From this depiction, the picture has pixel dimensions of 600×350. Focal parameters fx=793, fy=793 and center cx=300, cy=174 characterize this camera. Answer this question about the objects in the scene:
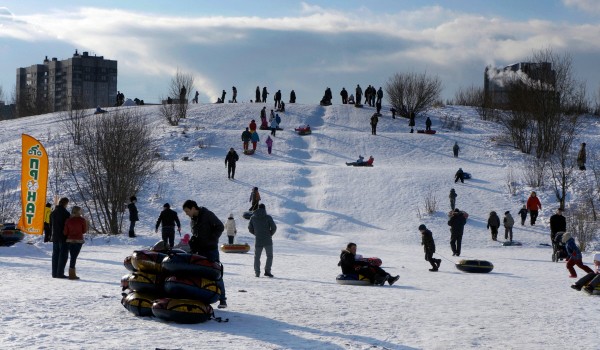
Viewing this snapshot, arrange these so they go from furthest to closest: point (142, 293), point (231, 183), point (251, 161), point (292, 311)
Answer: point (251, 161) → point (231, 183) → point (292, 311) → point (142, 293)

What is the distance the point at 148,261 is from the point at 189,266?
2.47 ft

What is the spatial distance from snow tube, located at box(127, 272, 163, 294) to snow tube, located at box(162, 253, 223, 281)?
262 millimetres

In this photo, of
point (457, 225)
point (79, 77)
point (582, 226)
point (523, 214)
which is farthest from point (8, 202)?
point (79, 77)

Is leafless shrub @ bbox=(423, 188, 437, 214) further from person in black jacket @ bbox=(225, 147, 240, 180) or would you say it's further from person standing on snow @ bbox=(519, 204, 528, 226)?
person in black jacket @ bbox=(225, 147, 240, 180)

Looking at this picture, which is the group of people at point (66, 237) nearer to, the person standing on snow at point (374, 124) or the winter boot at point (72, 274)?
the winter boot at point (72, 274)

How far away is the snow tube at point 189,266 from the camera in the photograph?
1040cm

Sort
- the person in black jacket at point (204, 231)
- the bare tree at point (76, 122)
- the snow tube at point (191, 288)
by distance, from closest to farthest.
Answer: the snow tube at point (191, 288) < the person in black jacket at point (204, 231) < the bare tree at point (76, 122)

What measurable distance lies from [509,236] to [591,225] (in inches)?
163

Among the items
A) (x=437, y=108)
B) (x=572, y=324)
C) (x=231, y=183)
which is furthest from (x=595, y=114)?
(x=572, y=324)

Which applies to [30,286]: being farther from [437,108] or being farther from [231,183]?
[437,108]

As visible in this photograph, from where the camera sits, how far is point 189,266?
1038cm

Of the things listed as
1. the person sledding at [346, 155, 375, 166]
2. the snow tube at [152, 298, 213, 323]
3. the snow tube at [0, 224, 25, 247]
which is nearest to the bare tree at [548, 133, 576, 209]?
the person sledding at [346, 155, 375, 166]

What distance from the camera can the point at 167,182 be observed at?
39094mm

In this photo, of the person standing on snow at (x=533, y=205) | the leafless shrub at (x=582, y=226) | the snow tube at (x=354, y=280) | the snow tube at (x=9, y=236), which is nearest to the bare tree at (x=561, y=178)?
the leafless shrub at (x=582, y=226)
